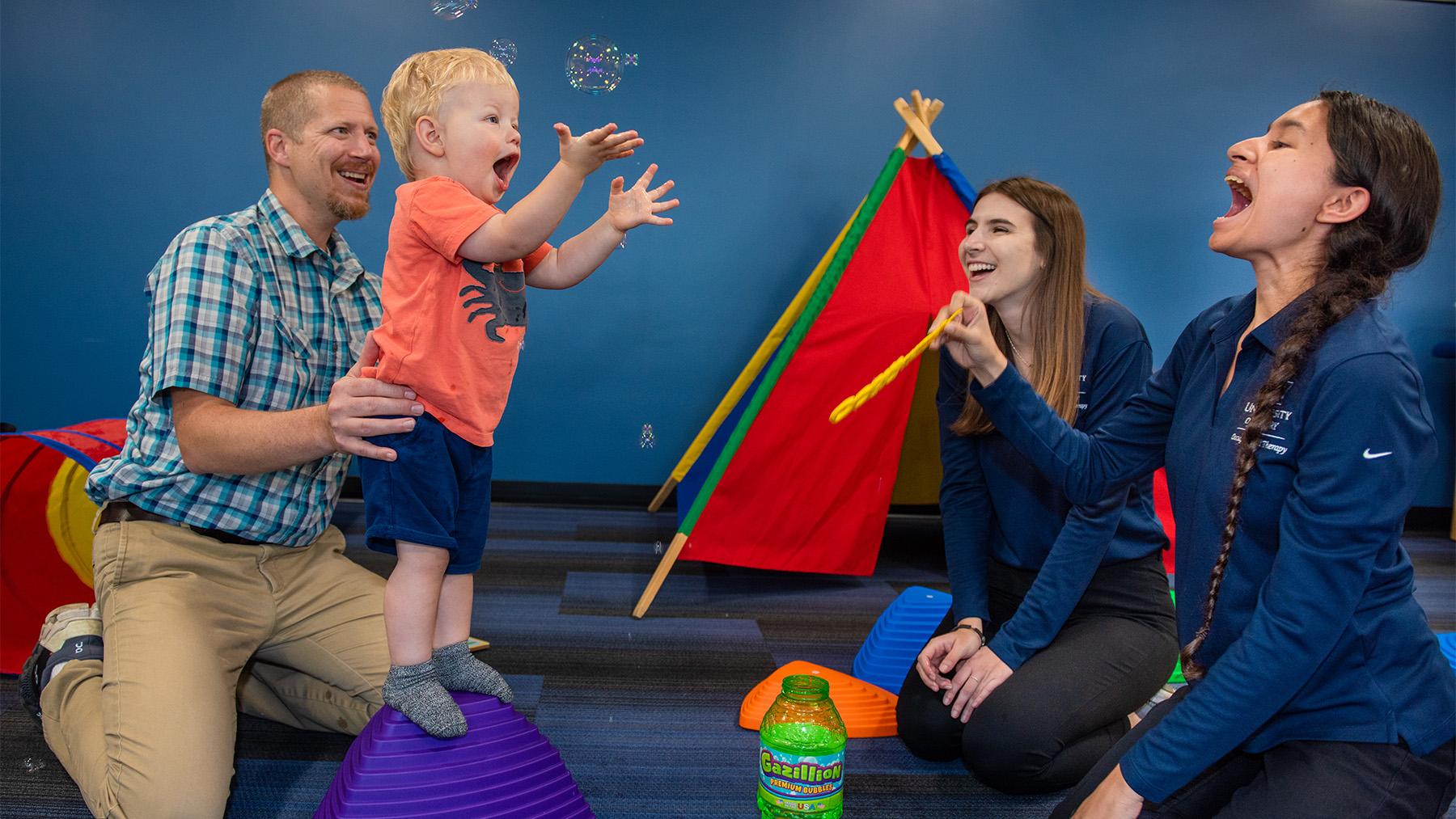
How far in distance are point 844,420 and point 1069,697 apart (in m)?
1.28

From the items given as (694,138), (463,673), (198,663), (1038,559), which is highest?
(694,138)

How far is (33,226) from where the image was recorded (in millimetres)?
3645

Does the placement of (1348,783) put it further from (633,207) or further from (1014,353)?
(633,207)

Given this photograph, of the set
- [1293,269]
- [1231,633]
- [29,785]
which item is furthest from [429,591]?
[1293,269]

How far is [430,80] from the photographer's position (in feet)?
4.12

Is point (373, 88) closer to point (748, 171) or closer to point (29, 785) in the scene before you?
point (748, 171)

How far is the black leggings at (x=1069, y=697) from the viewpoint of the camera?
5.05 ft

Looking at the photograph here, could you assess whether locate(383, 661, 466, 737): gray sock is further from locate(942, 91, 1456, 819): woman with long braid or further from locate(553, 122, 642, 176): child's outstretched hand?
locate(942, 91, 1456, 819): woman with long braid

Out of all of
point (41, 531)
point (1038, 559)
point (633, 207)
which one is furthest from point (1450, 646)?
point (41, 531)

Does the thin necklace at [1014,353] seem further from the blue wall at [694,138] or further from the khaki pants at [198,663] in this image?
the blue wall at [694,138]

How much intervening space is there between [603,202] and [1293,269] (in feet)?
9.76

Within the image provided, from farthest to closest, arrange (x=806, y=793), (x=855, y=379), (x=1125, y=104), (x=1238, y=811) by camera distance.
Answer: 1. (x=1125, y=104)
2. (x=855, y=379)
3. (x=806, y=793)
4. (x=1238, y=811)

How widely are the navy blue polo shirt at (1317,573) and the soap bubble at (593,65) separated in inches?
56.5

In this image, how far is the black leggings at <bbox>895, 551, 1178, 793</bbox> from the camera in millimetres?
1538
